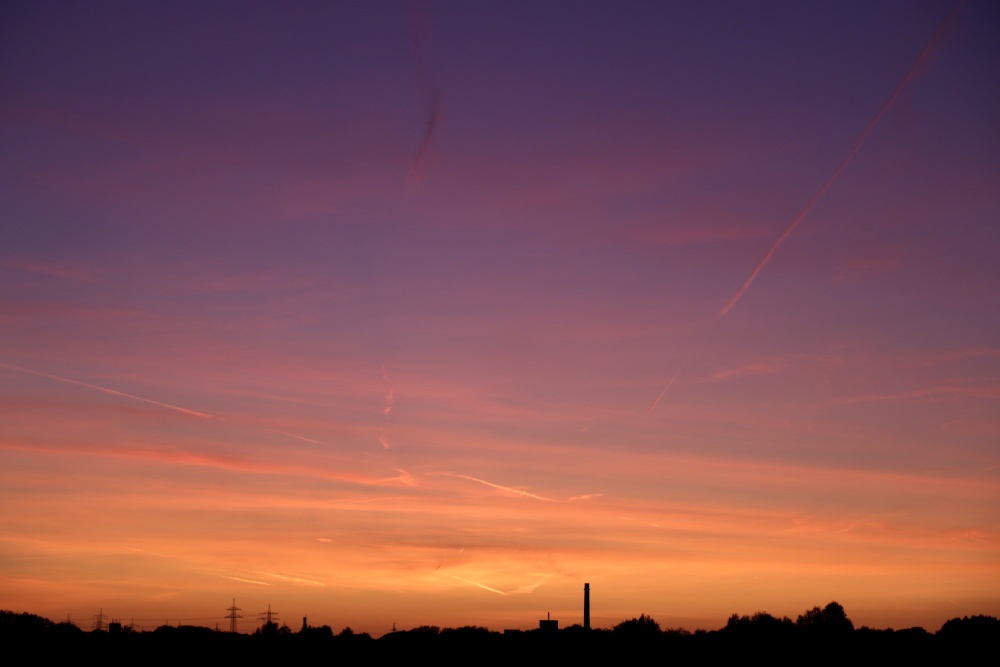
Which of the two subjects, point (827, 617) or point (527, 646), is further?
point (827, 617)

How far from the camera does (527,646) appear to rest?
71438 mm

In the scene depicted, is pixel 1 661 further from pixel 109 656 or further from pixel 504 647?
pixel 504 647

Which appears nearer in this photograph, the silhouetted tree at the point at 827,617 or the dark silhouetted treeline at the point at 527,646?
the dark silhouetted treeline at the point at 527,646

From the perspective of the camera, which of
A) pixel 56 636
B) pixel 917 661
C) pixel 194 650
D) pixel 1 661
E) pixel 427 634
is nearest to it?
pixel 917 661

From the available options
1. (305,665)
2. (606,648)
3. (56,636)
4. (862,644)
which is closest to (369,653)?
(305,665)

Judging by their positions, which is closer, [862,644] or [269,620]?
[862,644]

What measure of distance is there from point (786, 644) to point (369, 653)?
3203cm

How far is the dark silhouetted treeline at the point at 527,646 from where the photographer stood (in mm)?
62781

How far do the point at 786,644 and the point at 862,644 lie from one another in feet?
18.2

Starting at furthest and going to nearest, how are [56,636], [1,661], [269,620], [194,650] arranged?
[269,620] < [56,636] < [194,650] < [1,661]

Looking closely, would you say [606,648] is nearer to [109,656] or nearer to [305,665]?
[305,665]

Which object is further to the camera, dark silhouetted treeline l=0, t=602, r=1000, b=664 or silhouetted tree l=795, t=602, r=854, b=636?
silhouetted tree l=795, t=602, r=854, b=636

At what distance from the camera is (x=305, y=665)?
6762 cm

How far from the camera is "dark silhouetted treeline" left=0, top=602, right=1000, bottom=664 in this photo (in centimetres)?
6278
